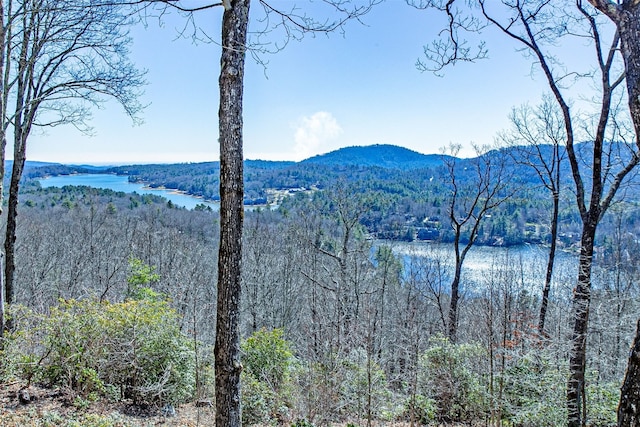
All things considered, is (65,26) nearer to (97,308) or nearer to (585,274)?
(97,308)

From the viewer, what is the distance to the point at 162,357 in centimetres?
611

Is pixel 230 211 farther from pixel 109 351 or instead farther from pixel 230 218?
pixel 109 351

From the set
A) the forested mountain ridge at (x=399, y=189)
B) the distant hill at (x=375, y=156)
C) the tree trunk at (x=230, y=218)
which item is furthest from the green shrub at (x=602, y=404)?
the distant hill at (x=375, y=156)

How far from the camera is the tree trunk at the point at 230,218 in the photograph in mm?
3047

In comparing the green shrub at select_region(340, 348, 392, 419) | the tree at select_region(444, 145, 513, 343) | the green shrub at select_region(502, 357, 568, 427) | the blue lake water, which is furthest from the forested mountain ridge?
the green shrub at select_region(340, 348, 392, 419)

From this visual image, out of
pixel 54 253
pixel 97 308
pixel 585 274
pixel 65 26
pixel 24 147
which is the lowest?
pixel 54 253

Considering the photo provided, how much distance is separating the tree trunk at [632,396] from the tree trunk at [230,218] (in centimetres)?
253

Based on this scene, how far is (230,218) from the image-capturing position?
10.1 ft

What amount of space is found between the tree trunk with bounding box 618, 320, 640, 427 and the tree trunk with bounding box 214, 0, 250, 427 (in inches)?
99.7

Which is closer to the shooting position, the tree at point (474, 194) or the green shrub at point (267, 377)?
the green shrub at point (267, 377)

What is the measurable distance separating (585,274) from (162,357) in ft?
22.3

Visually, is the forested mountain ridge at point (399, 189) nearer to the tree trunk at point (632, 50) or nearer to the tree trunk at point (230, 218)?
the tree trunk at point (230, 218)

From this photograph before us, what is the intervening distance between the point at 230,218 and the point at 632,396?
2.77 metres

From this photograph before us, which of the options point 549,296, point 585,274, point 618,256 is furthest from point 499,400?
point 618,256
